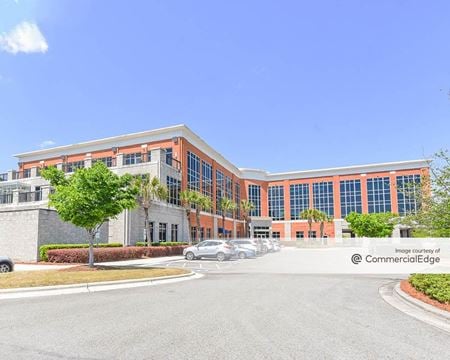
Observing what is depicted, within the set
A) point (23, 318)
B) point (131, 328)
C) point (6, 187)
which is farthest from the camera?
point (6, 187)

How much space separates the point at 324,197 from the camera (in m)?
82.2

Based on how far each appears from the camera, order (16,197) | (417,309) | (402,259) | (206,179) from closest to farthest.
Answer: (417,309), (402,259), (16,197), (206,179)

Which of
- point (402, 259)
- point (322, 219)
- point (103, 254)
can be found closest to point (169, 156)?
point (103, 254)

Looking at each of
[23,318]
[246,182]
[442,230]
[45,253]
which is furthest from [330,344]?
[246,182]

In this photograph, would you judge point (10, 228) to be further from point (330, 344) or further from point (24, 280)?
point (330, 344)

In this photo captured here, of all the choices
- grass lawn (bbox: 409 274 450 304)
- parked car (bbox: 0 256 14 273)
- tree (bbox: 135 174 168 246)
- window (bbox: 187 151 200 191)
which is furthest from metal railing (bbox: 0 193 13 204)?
grass lawn (bbox: 409 274 450 304)

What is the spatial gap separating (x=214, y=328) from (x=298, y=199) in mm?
78848

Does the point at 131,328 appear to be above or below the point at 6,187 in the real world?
below

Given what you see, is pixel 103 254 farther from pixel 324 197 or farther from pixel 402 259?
pixel 324 197

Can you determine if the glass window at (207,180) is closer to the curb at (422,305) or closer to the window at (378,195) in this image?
the window at (378,195)

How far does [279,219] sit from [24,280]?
74.2 metres

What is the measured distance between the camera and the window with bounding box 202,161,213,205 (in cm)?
5594

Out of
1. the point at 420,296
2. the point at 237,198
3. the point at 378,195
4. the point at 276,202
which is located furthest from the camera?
the point at 276,202

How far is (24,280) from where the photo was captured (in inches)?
555
